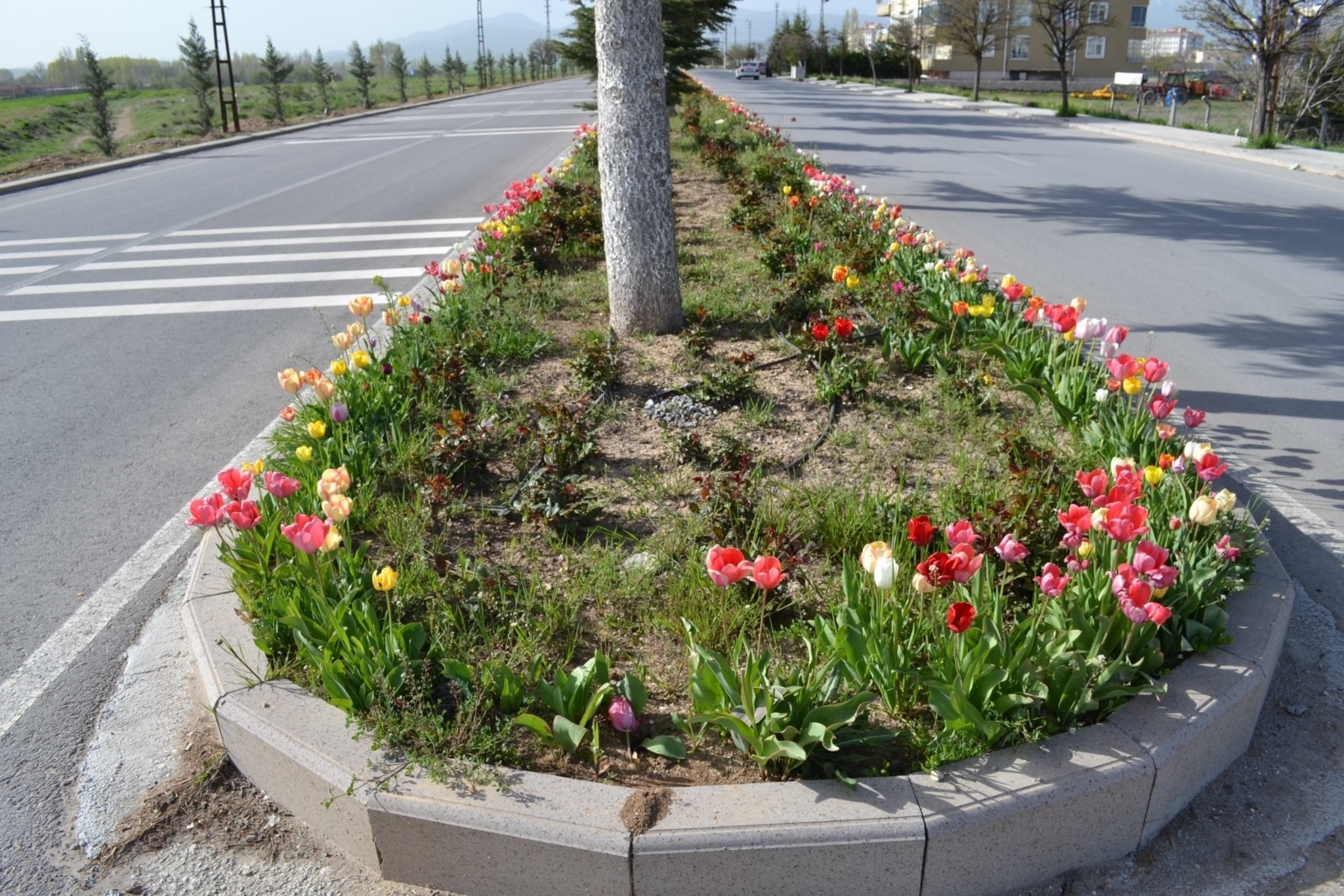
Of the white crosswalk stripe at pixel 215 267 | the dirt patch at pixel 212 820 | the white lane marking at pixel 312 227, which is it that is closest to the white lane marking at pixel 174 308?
the white crosswalk stripe at pixel 215 267

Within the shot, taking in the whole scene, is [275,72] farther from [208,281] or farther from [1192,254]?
[1192,254]

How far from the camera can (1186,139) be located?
21.7 metres

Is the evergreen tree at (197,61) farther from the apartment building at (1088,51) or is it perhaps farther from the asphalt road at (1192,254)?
the apartment building at (1088,51)

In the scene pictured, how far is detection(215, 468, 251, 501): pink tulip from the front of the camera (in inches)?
120

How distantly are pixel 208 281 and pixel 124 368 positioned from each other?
286 cm

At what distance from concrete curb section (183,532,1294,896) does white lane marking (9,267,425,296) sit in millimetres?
7274

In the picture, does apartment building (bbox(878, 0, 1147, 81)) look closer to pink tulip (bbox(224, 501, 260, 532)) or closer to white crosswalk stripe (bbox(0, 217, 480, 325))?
white crosswalk stripe (bbox(0, 217, 480, 325))

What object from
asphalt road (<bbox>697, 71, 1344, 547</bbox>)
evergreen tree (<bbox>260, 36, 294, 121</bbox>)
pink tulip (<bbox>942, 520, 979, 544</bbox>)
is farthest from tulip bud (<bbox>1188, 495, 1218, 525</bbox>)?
evergreen tree (<bbox>260, 36, 294, 121</bbox>)

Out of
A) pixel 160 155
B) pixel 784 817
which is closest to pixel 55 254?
pixel 784 817

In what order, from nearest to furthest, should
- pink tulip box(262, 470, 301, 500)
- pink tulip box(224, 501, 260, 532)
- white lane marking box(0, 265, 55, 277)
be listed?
1. pink tulip box(224, 501, 260, 532)
2. pink tulip box(262, 470, 301, 500)
3. white lane marking box(0, 265, 55, 277)

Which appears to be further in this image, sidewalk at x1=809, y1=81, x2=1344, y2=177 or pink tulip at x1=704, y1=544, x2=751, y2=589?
sidewalk at x1=809, y1=81, x2=1344, y2=177

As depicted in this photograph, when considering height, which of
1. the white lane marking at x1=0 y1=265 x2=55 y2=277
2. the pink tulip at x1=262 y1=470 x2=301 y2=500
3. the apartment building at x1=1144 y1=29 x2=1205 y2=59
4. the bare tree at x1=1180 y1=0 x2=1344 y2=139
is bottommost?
the pink tulip at x1=262 y1=470 x2=301 y2=500

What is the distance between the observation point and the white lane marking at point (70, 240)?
38.0 feet

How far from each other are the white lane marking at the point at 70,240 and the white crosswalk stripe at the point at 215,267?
0.02 meters
